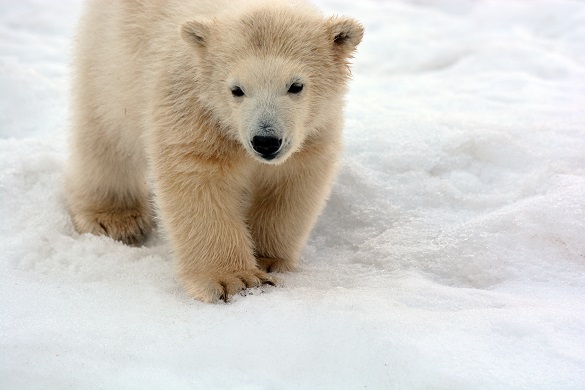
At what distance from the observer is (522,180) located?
5.23m

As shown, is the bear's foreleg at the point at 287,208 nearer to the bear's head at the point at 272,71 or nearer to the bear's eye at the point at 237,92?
the bear's head at the point at 272,71

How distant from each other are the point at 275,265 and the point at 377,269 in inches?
24.9

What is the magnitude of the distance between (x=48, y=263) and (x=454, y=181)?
9.50 feet

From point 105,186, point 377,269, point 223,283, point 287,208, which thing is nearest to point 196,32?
point 287,208

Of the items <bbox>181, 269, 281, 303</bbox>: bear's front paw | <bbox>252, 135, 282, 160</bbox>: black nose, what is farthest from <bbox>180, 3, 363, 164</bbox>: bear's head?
<bbox>181, 269, 281, 303</bbox>: bear's front paw

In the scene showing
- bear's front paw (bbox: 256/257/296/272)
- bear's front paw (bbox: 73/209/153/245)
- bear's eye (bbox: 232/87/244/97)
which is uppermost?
bear's eye (bbox: 232/87/244/97)

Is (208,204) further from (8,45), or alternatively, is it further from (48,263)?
(8,45)

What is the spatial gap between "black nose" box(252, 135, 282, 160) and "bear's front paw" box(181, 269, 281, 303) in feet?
2.38

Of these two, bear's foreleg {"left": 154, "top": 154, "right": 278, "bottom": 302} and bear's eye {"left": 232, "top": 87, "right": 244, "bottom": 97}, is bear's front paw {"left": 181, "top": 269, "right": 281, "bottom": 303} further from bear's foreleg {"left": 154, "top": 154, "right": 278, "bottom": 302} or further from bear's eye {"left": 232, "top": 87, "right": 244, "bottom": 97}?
bear's eye {"left": 232, "top": 87, "right": 244, "bottom": 97}

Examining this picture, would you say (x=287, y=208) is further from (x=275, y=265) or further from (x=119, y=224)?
(x=119, y=224)

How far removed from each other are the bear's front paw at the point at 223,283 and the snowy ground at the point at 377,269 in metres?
0.10

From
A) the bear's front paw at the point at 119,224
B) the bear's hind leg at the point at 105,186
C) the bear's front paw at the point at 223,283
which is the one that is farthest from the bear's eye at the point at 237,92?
the bear's front paw at the point at 119,224

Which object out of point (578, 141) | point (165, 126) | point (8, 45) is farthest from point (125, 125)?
point (8, 45)

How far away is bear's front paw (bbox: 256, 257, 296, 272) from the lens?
450 cm
